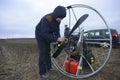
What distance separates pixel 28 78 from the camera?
7.27m

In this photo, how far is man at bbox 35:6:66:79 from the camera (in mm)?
6457

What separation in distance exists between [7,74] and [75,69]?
237 centimetres

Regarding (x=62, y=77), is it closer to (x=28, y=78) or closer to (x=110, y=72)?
(x=28, y=78)

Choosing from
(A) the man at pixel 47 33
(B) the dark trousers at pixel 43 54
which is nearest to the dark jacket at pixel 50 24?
(A) the man at pixel 47 33

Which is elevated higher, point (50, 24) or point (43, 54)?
point (50, 24)

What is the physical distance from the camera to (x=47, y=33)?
6516 mm

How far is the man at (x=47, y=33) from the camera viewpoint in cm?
646

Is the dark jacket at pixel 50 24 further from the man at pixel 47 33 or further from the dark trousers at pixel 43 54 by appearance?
the dark trousers at pixel 43 54

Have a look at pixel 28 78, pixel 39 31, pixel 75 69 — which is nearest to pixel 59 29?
pixel 39 31

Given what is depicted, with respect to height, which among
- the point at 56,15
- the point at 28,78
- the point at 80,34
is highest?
the point at 56,15

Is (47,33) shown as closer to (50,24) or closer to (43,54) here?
(50,24)

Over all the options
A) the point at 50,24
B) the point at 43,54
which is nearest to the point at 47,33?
the point at 50,24

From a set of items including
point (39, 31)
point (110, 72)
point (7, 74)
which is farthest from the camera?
point (7, 74)

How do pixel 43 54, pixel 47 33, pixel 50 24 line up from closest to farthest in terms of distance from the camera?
1. pixel 47 33
2. pixel 50 24
3. pixel 43 54
